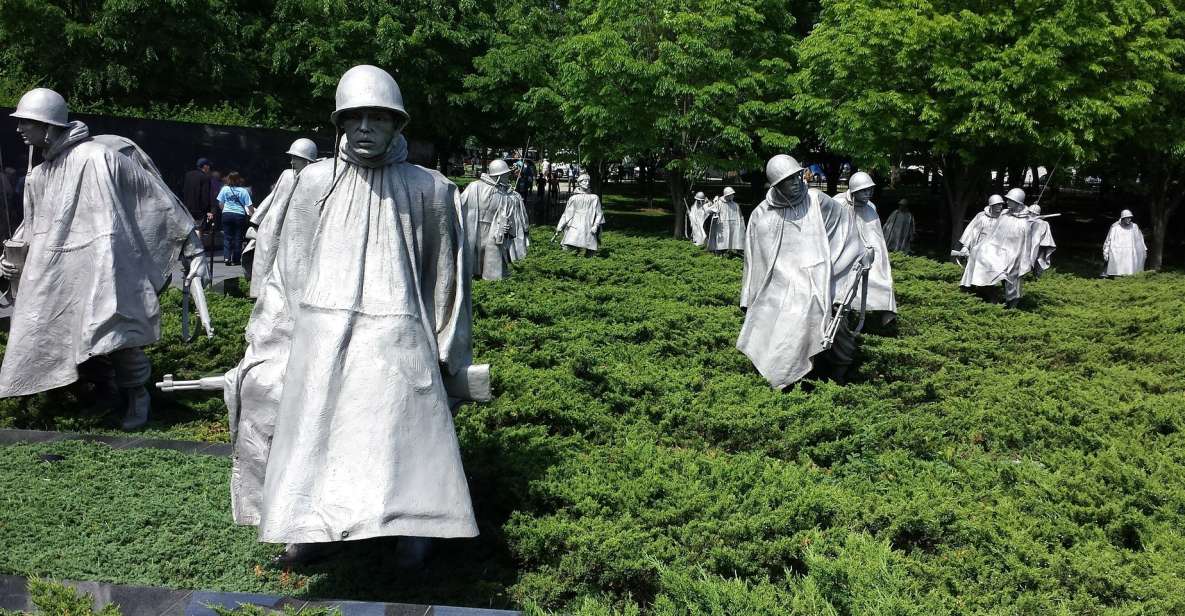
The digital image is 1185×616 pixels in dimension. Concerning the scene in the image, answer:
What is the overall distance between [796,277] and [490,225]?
8.27m

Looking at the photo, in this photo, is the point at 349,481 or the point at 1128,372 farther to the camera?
the point at 1128,372

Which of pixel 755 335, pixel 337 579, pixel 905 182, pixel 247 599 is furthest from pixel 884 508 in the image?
pixel 905 182

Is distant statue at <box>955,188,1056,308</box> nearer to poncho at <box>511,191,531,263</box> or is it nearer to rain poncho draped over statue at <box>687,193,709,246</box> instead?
poncho at <box>511,191,531,263</box>

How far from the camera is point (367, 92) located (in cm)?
430

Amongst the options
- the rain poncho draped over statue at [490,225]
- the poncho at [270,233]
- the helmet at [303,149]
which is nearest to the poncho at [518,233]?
the rain poncho draped over statue at [490,225]

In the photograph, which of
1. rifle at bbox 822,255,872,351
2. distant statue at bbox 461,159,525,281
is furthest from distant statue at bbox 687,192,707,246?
rifle at bbox 822,255,872,351

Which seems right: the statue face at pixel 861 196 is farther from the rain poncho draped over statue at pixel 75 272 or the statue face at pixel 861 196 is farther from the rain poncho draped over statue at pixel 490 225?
the rain poncho draped over statue at pixel 75 272

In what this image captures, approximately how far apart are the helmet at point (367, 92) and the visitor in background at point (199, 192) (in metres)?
14.2

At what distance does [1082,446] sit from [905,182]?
49.9 meters

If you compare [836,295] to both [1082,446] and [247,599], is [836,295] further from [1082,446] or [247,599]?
[247,599]

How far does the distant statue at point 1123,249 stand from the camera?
961 inches

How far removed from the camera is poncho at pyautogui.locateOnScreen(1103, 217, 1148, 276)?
2441 centimetres

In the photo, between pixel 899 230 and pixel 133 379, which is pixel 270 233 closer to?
pixel 133 379

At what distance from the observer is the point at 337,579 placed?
15.9ft
